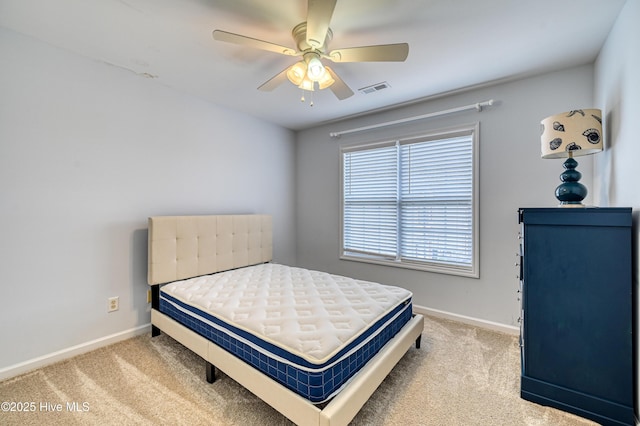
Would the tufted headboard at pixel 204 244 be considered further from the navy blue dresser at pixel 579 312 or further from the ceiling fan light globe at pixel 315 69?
the navy blue dresser at pixel 579 312

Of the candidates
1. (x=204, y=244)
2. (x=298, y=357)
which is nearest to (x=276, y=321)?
(x=298, y=357)

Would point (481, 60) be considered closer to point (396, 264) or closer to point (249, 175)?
point (396, 264)

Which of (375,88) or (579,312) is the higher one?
(375,88)

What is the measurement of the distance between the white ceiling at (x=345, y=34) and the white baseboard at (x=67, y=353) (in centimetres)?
239

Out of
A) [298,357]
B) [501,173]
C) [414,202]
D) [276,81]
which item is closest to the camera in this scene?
[298,357]

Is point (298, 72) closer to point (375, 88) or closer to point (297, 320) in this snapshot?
point (375, 88)

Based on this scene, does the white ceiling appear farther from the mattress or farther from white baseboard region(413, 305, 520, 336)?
white baseboard region(413, 305, 520, 336)

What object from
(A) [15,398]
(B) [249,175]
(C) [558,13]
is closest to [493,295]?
(C) [558,13]

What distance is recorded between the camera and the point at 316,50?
175 cm

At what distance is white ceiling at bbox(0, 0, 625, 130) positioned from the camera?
A: 1.63m

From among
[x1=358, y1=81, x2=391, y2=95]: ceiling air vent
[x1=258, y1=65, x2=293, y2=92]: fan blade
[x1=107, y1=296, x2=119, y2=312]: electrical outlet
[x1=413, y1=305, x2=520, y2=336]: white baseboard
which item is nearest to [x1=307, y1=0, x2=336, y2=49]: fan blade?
[x1=258, y1=65, x2=293, y2=92]: fan blade

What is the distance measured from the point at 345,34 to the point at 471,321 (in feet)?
9.56

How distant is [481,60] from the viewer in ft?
7.29

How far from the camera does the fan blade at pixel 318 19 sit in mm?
1285
